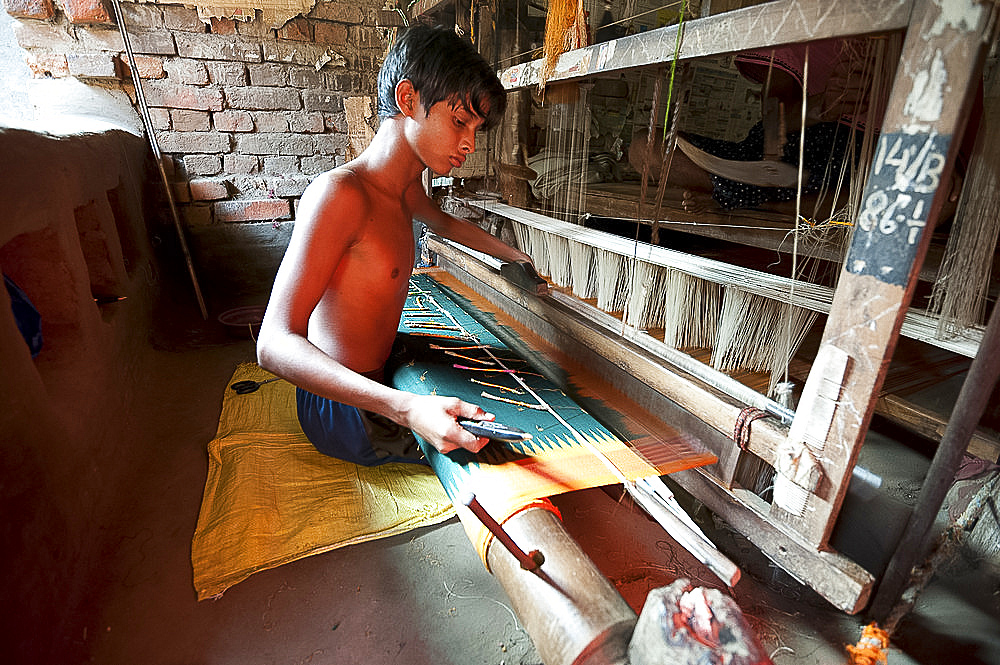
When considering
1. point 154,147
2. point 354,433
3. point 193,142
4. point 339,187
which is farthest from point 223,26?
point 354,433

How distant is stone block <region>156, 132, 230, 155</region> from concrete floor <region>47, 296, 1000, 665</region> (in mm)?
3092

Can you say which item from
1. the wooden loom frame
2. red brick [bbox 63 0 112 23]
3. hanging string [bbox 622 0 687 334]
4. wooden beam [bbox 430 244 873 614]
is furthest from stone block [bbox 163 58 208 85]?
hanging string [bbox 622 0 687 334]

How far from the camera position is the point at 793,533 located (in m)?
1.21

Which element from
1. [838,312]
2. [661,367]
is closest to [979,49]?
[838,312]

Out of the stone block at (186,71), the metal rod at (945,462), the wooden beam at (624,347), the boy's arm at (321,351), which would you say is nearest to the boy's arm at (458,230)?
the wooden beam at (624,347)

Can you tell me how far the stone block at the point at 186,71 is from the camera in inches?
150

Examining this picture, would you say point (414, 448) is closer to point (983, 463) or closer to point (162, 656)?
point (162, 656)

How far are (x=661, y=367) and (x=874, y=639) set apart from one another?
0.90 metres

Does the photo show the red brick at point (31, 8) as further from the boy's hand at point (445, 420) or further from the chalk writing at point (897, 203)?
the chalk writing at point (897, 203)

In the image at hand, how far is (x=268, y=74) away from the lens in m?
4.09

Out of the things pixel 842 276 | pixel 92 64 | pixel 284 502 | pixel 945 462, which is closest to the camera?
pixel 842 276

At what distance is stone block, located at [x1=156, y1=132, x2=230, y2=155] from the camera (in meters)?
3.96

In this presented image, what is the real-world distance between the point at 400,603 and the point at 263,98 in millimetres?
4277

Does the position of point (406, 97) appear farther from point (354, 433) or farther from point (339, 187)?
point (354, 433)
